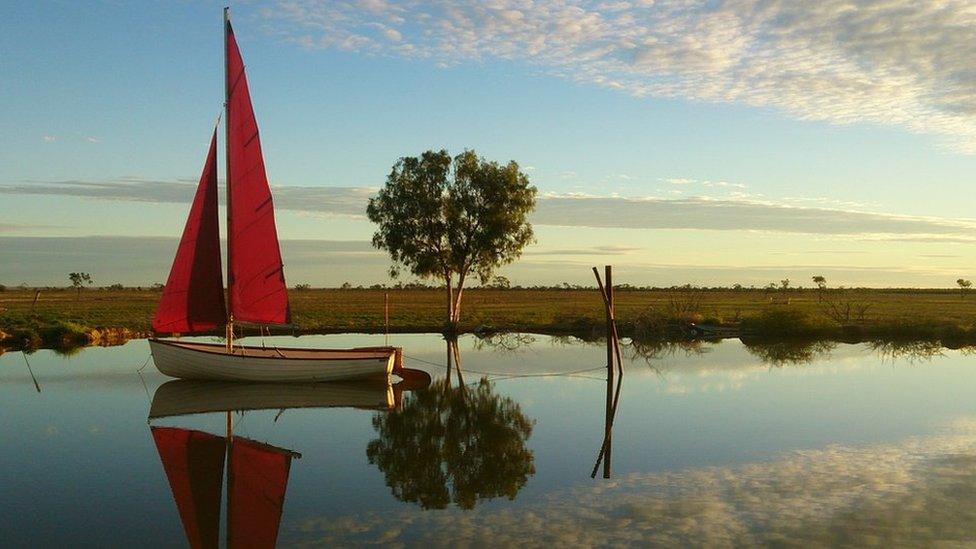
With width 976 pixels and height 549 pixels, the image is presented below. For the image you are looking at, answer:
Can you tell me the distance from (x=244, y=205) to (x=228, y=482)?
533 inches

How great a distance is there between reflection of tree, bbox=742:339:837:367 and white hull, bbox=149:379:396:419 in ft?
51.8

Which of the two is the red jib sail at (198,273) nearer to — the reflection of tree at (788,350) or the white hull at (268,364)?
the white hull at (268,364)

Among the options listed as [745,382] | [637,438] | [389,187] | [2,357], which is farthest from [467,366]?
[389,187]

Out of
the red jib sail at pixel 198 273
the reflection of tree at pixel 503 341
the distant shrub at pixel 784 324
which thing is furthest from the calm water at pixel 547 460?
the distant shrub at pixel 784 324

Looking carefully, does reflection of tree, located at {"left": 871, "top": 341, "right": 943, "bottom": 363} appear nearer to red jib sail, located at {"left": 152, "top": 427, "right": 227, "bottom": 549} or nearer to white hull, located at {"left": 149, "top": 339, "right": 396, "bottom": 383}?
white hull, located at {"left": 149, "top": 339, "right": 396, "bottom": 383}

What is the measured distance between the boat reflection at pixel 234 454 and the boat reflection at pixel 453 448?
1.60 meters

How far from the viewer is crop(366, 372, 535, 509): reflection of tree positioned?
45.9 feet

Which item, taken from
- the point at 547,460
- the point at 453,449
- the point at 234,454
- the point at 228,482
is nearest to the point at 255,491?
the point at 228,482

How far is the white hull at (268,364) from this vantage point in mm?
25984

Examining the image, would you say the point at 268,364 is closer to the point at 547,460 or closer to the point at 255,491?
the point at 547,460

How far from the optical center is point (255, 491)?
1378 centimetres

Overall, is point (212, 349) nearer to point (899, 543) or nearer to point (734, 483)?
point (734, 483)

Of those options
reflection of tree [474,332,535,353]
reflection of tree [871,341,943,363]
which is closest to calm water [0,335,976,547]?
reflection of tree [871,341,943,363]

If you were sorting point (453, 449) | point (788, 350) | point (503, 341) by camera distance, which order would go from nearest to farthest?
point (453, 449), point (788, 350), point (503, 341)
